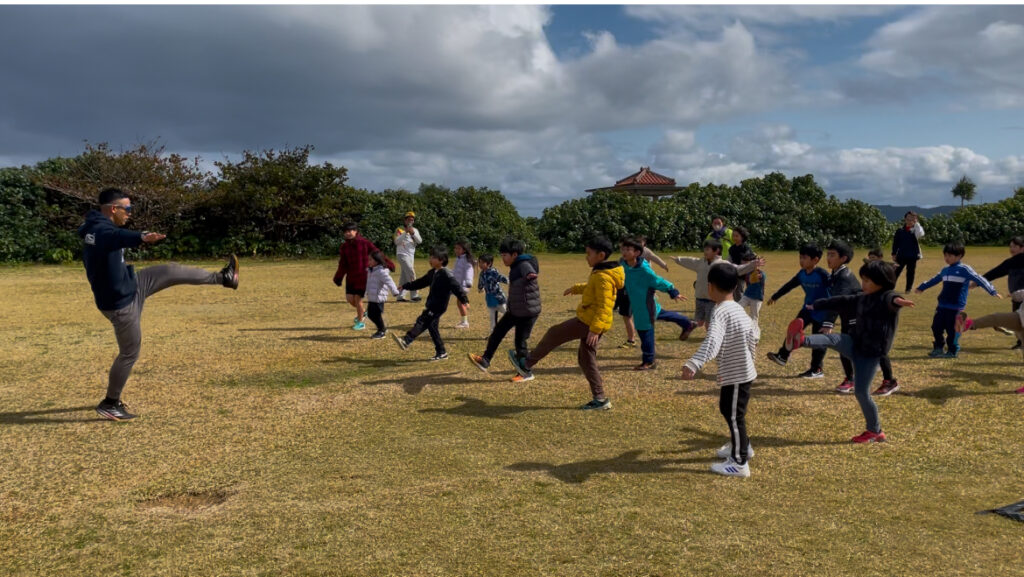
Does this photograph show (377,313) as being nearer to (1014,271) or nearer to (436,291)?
(436,291)

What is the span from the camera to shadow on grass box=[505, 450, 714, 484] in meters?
4.99

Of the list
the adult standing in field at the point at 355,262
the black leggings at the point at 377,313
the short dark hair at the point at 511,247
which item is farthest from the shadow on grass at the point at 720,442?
the adult standing in field at the point at 355,262

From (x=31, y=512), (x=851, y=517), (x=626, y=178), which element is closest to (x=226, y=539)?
(x=31, y=512)

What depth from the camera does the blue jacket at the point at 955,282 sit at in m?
8.42

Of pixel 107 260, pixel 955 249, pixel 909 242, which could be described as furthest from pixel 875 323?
pixel 909 242

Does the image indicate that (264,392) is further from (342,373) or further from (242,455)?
(242,455)

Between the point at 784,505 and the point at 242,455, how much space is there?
13.4ft

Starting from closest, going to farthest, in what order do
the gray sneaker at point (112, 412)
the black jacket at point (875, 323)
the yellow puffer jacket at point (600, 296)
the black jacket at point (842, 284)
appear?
the black jacket at point (875, 323) → the gray sneaker at point (112, 412) → the yellow puffer jacket at point (600, 296) → the black jacket at point (842, 284)

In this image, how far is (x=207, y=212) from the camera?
26531mm

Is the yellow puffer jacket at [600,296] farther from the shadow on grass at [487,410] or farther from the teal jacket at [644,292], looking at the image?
the teal jacket at [644,292]

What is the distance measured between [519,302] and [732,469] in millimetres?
3262

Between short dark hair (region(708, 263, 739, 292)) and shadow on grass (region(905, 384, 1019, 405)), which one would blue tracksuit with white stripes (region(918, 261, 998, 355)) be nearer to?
shadow on grass (region(905, 384, 1019, 405))

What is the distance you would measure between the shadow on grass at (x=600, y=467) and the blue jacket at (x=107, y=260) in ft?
12.4

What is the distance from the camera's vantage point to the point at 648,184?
174 ft
